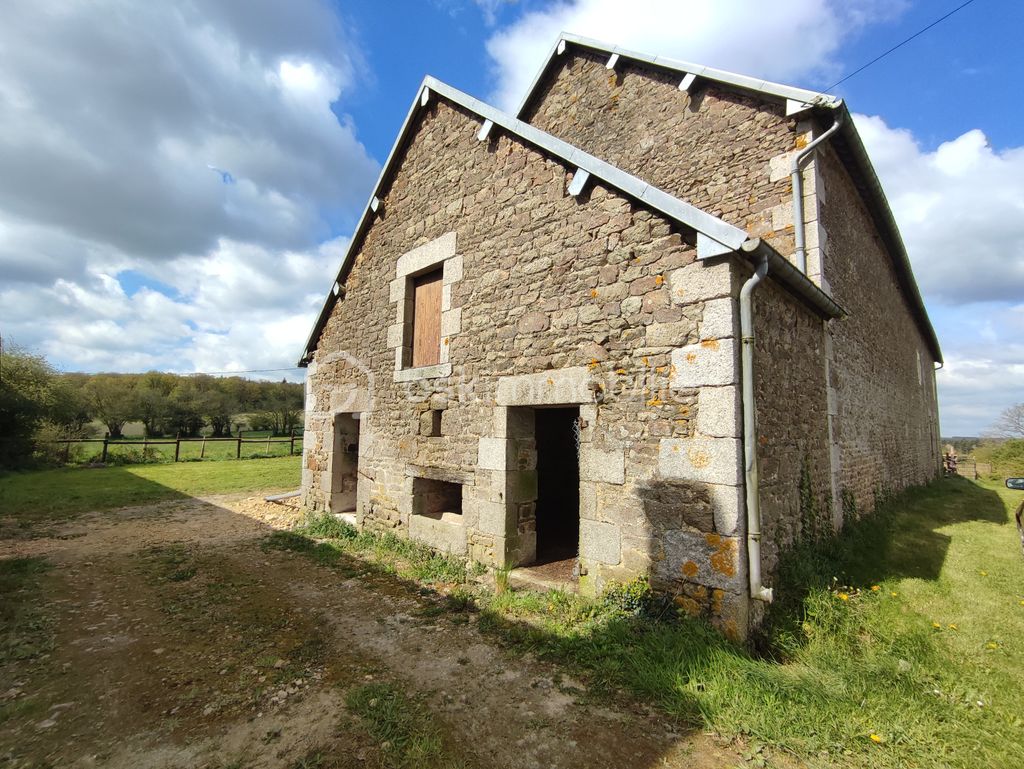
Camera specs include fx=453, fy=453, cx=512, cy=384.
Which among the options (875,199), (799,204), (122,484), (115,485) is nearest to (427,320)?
(799,204)

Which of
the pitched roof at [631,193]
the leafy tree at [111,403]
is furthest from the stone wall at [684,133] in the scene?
the leafy tree at [111,403]

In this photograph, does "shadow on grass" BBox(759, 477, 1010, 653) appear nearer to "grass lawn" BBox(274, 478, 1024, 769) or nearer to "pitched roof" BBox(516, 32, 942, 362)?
"grass lawn" BBox(274, 478, 1024, 769)

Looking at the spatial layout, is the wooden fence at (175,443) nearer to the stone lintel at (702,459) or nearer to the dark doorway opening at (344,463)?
the dark doorway opening at (344,463)

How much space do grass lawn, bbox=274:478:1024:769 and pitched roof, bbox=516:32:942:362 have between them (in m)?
5.31

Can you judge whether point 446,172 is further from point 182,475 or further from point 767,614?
point 182,475

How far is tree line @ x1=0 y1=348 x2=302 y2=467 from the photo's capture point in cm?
1653

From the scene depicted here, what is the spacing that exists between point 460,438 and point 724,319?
11.1ft

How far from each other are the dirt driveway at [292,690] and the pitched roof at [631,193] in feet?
11.4

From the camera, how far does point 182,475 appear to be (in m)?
15.1

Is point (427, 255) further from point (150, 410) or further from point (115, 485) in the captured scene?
point (150, 410)

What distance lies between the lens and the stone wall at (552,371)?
3.74 m

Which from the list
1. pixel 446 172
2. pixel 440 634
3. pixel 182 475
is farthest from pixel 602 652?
pixel 182 475

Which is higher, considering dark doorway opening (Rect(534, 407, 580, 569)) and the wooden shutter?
the wooden shutter

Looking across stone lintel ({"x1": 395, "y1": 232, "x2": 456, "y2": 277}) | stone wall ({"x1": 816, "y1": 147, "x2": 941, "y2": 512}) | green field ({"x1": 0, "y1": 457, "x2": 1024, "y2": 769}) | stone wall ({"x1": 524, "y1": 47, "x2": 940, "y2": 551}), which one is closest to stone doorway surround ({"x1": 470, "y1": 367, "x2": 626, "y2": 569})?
green field ({"x1": 0, "y1": 457, "x2": 1024, "y2": 769})
